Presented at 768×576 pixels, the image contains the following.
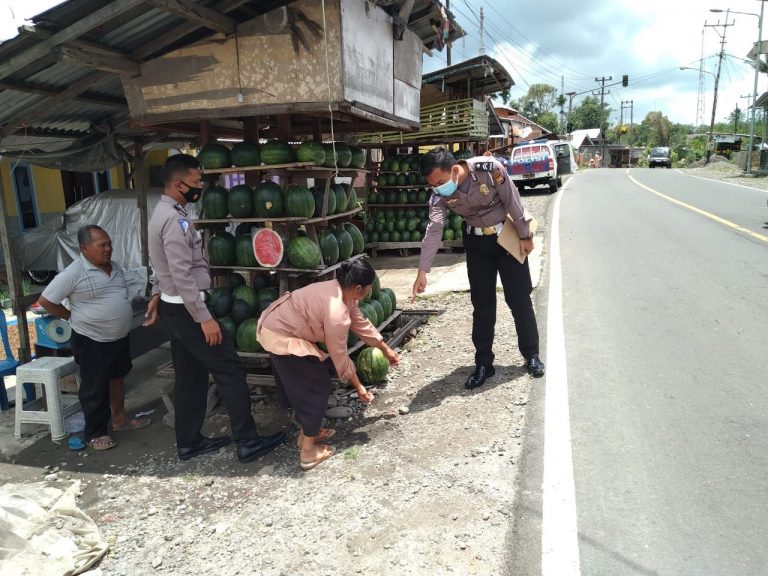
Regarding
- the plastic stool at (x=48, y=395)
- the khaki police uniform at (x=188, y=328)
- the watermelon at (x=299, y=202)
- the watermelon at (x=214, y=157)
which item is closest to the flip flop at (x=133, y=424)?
the plastic stool at (x=48, y=395)

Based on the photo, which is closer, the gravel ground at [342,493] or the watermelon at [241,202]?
the gravel ground at [342,493]

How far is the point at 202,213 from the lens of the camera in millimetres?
5117

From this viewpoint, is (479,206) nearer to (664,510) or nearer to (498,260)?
(498,260)

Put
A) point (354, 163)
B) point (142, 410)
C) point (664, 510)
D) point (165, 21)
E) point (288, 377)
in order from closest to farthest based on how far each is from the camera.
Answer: point (664, 510), point (288, 377), point (165, 21), point (142, 410), point (354, 163)

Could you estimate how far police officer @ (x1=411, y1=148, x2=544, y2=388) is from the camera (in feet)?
14.9

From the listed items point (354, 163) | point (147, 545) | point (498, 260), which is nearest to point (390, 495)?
point (147, 545)

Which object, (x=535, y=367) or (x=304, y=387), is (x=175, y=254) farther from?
(x=535, y=367)

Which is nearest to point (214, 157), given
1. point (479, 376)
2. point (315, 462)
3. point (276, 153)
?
point (276, 153)

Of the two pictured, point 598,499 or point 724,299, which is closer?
point 598,499

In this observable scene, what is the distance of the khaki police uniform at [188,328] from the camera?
374 cm

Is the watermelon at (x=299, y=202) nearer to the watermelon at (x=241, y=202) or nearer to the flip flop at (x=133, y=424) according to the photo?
the watermelon at (x=241, y=202)

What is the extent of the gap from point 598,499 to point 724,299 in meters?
4.72

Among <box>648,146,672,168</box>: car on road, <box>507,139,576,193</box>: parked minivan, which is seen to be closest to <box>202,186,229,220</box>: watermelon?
<box>507,139,576,193</box>: parked minivan

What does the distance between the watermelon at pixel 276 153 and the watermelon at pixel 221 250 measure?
2.66ft
